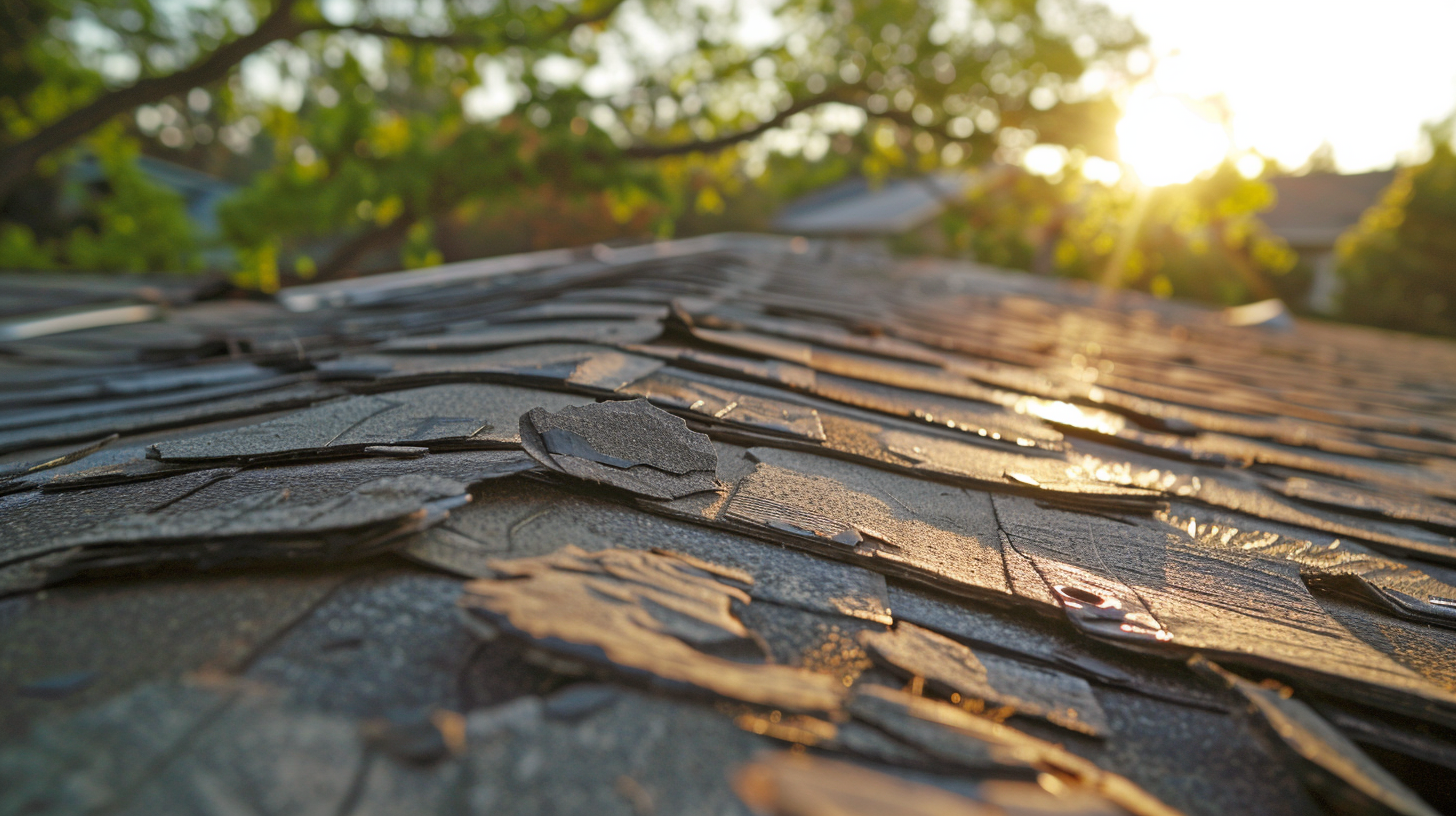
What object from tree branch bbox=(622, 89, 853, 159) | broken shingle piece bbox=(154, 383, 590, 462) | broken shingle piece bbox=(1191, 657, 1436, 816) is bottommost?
broken shingle piece bbox=(1191, 657, 1436, 816)

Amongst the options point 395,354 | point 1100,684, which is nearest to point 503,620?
point 1100,684

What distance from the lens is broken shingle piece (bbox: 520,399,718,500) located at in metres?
1.10

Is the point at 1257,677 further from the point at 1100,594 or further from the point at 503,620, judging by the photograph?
the point at 503,620

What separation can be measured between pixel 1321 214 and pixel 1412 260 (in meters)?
7.51

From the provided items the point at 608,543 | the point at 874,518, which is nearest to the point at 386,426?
the point at 608,543

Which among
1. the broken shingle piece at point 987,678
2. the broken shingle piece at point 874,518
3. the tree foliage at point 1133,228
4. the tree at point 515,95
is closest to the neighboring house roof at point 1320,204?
the tree foliage at point 1133,228

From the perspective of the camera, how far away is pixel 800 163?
12.0 meters

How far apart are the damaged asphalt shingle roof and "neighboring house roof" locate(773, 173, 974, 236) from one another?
23593 millimetres

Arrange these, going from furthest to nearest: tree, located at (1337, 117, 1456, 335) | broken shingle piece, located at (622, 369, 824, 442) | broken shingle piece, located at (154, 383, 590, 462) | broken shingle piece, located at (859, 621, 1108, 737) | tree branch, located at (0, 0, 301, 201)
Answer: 1. tree, located at (1337, 117, 1456, 335)
2. tree branch, located at (0, 0, 301, 201)
3. broken shingle piece, located at (622, 369, 824, 442)
4. broken shingle piece, located at (154, 383, 590, 462)
5. broken shingle piece, located at (859, 621, 1108, 737)

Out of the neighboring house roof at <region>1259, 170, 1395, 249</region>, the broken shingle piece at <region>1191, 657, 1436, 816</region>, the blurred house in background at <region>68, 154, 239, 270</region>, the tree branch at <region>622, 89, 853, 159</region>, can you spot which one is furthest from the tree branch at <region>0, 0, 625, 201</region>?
the neighboring house roof at <region>1259, 170, 1395, 249</region>

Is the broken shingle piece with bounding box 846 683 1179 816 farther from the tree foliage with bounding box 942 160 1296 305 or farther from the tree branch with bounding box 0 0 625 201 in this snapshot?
the tree branch with bounding box 0 0 625 201

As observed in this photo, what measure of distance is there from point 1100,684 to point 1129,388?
241cm

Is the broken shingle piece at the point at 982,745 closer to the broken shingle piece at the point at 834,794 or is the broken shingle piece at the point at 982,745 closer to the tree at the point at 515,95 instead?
the broken shingle piece at the point at 834,794

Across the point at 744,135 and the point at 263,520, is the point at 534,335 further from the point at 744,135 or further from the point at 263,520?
the point at 744,135
